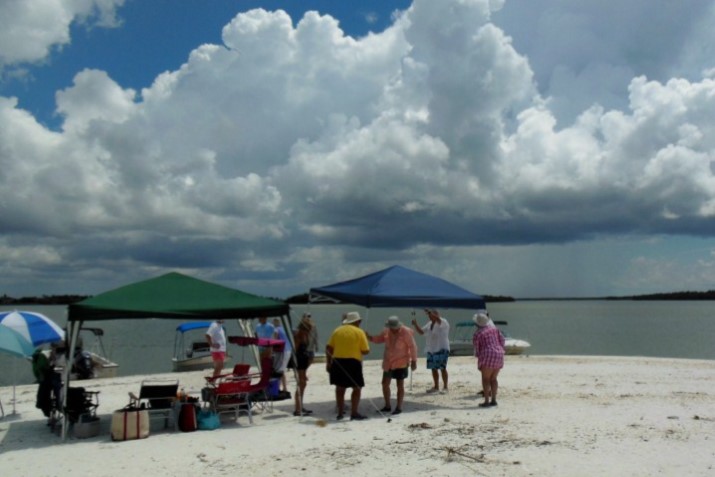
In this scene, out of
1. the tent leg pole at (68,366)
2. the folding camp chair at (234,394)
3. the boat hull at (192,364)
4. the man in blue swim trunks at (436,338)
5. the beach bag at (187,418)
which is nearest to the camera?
the tent leg pole at (68,366)

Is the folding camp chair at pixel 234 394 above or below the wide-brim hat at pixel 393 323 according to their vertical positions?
below

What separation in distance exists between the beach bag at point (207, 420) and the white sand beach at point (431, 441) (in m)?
0.14

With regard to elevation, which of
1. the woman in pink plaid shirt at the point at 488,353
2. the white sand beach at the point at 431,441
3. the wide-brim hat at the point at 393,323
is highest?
the wide-brim hat at the point at 393,323

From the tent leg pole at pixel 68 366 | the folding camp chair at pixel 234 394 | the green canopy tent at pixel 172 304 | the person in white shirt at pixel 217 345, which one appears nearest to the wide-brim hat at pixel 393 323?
the green canopy tent at pixel 172 304

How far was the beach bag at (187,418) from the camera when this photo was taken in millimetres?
9352

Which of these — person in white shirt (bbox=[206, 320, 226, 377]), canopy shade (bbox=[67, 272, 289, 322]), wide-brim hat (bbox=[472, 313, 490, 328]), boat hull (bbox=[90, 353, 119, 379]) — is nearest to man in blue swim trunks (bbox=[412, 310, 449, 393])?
wide-brim hat (bbox=[472, 313, 490, 328])

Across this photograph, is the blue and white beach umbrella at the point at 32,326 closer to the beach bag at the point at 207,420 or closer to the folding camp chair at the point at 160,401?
the folding camp chair at the point at 160,401

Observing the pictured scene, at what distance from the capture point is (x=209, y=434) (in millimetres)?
9094

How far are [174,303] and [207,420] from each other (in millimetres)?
1768

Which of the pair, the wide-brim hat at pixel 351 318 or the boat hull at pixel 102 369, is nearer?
the wide-brim hat at pixel 351 318

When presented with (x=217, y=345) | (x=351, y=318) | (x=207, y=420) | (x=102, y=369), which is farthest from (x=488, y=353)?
(x=102, y=369)

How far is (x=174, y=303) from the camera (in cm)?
957

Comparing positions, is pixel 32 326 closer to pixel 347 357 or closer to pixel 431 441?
pixel 347 357

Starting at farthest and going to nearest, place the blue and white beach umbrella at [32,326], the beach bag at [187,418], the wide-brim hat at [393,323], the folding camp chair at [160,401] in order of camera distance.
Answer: the blue and white beach umbrella at [32,326]
the wide-brim hat at [393,323]
the folding camp chair at [160,401]
the beach bag at [187,418]
